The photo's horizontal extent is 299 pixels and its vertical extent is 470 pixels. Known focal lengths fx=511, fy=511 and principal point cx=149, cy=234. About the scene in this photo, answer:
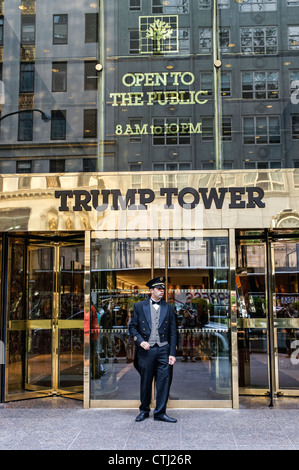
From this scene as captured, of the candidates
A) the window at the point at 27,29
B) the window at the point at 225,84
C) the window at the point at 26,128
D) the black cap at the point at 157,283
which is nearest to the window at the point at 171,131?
the window at the point at 225,84

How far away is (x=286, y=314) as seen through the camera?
8.38 metres

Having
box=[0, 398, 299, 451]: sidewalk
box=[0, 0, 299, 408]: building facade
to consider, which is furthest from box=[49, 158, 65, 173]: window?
Result: box=[0, 398, 299, 451]: sidewalk

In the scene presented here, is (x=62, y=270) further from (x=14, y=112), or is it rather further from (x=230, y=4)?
(x=230, y=4)

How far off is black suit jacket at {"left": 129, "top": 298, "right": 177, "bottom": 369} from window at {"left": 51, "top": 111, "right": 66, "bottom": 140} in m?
3.04

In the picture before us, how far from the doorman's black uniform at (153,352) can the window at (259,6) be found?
497 centimetres

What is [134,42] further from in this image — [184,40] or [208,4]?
[208,4]

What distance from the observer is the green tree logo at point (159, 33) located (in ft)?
27.1

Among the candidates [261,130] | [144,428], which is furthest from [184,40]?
[144,428]

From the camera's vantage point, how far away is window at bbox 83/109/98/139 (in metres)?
8.10

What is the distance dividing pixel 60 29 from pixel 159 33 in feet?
5.35

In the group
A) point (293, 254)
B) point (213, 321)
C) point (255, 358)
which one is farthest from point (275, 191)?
point (255, 358)

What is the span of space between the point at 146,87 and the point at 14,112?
2182 millimetres

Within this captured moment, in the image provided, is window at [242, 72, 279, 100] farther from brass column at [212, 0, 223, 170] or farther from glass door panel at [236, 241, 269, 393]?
glass door panel at [236, 241, 269, 393]

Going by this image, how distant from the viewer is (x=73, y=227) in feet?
25.0
